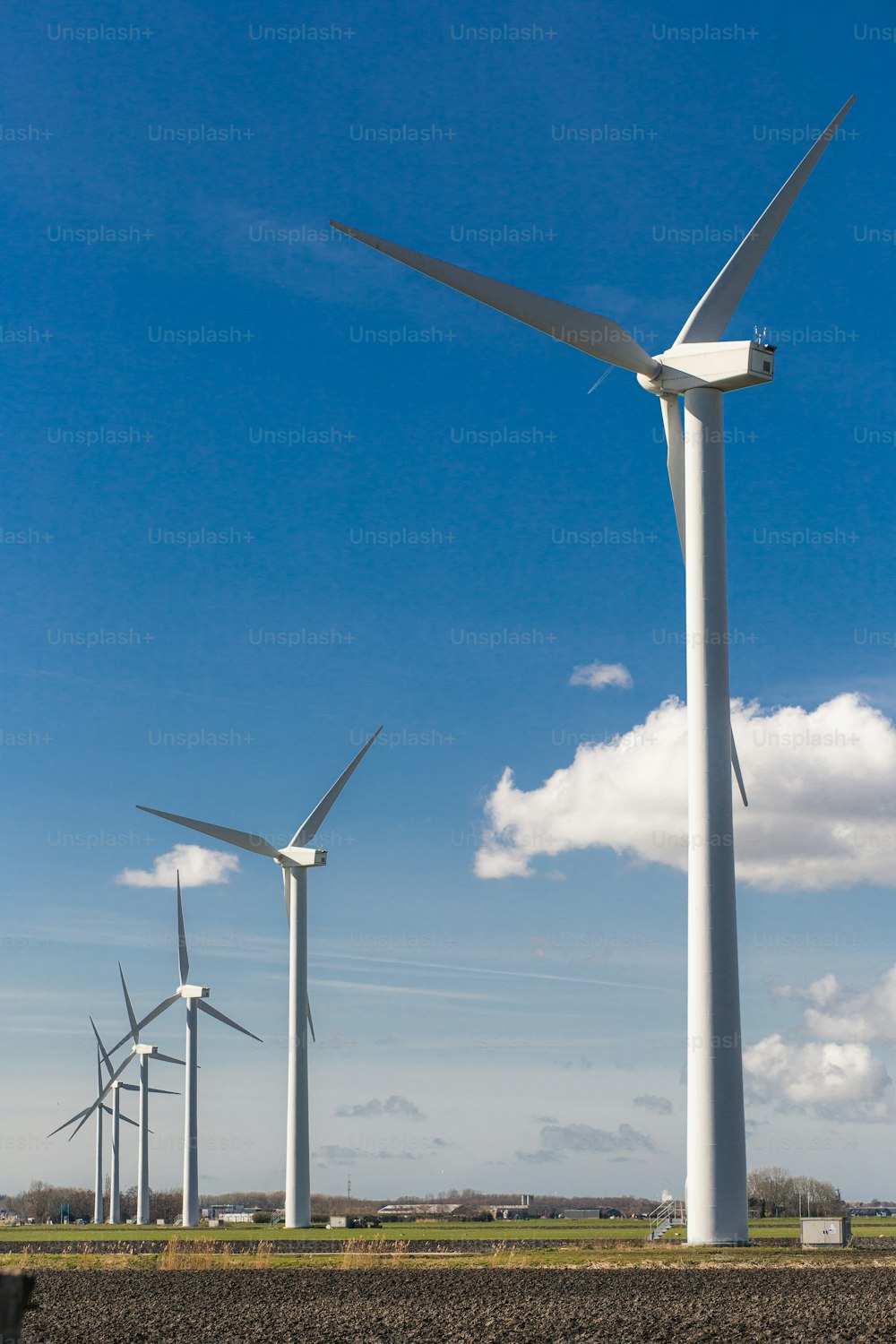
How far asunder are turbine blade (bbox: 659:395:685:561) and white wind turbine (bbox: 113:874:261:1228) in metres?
54.9

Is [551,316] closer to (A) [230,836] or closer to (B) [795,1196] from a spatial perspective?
(A) [230,836]

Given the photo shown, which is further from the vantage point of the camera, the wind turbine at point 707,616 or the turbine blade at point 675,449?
the turbine blade at point 675,449

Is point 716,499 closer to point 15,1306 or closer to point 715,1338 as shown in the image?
point 715,1338

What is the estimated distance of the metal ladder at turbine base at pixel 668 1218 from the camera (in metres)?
68.8

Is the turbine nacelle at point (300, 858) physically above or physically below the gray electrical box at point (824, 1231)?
above

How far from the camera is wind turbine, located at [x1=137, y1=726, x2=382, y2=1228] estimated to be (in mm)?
73188

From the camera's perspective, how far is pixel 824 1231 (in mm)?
48125

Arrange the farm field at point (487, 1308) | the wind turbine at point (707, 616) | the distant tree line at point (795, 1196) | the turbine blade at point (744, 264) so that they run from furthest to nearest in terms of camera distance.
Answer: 1. the distant tree line at point (795, 1196)
2. the turbine blade at point (744, 264)
3. the wind turbine at point (707, 616)
4. the farm field at point (487, 1308)

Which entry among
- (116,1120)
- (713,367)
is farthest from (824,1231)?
(116,1120)

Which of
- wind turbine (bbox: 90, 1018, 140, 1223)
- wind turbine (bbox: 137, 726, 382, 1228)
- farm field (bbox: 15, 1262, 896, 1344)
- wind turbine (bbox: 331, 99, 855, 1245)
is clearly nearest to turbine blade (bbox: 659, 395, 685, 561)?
wind turbine (bbox: 331, 99, 855, 1245)

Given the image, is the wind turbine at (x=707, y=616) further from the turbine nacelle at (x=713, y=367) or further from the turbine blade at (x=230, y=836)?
the turbine blade at (x=230, y=836)

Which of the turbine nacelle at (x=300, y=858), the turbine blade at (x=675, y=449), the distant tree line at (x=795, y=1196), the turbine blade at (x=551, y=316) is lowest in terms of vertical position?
the distant tree line at (x=795, y=1196)

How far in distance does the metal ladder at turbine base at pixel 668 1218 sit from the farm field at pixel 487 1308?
107 feet

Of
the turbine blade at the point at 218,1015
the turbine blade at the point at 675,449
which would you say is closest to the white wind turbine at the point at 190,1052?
the turbine blade at the point at 218,1015
